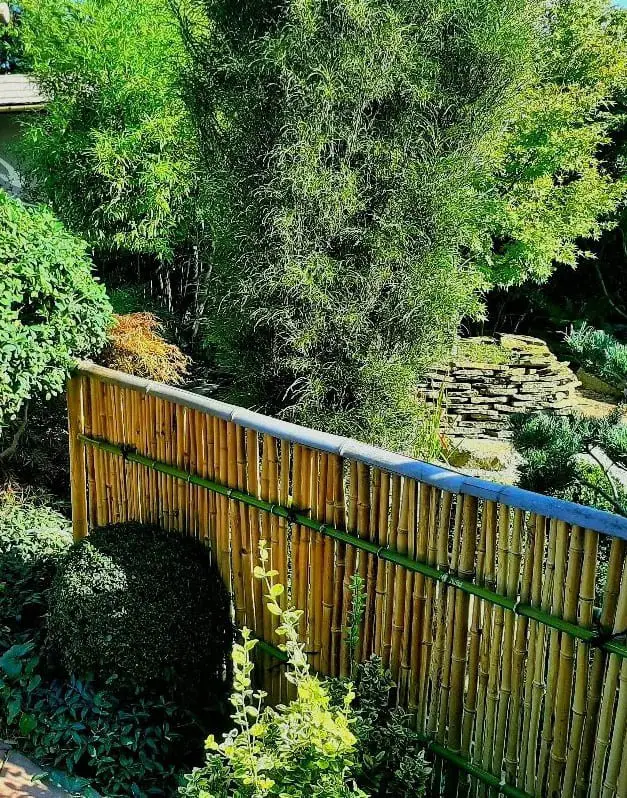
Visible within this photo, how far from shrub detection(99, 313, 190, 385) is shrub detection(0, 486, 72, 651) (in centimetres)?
97

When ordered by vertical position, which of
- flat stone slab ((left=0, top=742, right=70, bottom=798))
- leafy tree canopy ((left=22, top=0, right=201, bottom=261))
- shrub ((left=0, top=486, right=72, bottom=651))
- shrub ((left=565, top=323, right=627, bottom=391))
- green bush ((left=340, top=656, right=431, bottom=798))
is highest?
leafy tree canopy ((left=22, top=0, right=201, bottom=261))

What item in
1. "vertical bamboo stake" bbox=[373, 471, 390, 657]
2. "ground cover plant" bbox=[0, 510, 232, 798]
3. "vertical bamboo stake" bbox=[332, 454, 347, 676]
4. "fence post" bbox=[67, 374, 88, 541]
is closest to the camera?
"vertical bamboo stake" bbox=[373, 471, 390, 657]

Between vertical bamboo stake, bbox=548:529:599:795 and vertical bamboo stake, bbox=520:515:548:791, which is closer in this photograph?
vertical bamboo stake, bbox=548:529:599:795

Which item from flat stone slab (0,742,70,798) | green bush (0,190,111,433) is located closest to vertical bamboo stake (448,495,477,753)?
flat stone slab (0,742,70,798)

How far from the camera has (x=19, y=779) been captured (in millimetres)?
2982

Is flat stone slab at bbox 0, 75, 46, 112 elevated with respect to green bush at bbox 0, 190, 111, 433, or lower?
elevated

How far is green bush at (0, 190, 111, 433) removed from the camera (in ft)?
11.7

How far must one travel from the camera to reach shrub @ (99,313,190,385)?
4.33m

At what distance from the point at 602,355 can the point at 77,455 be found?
275 centimetres

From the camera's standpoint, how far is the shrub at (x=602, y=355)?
7.36 ft

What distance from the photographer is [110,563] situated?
322 centimetres

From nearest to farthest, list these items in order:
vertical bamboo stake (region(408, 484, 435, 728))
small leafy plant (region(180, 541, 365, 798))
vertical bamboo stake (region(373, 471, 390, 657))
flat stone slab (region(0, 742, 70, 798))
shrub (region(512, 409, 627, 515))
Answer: small leafy plant (region(180, 541, 365, 798)), shrub (region(512, 409, 627, 515)), vertical bamboo stake (region(408, 484, 435, 728)), vertical bamboo stake (region(373, 471, 390, 657)), flat stone slab (region(0, 742, 70, 798))

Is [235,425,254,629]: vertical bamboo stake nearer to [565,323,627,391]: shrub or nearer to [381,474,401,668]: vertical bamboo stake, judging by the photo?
[381,474,401,668]: vertical bamboo stake

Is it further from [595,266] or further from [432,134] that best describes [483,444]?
[595,266]
